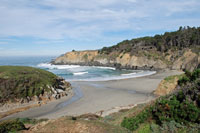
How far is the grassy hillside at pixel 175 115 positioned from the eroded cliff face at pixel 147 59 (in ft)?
137

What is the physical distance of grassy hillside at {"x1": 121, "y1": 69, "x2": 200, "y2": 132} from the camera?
6.43m

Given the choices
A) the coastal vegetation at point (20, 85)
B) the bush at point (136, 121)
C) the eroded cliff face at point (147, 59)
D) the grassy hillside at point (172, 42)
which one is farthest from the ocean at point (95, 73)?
the bush at point (136, 121)

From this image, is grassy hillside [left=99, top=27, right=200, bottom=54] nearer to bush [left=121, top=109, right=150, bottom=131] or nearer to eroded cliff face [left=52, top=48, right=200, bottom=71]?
eroded cliff face [left=52, top=48, right=200, bottom=71]

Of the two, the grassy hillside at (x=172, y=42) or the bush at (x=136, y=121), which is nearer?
the bush at (x=136, y=121)

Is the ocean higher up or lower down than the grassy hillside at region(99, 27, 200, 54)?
lower down

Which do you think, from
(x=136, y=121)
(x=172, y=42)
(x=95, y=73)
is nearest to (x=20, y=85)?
(x=136, y=121)

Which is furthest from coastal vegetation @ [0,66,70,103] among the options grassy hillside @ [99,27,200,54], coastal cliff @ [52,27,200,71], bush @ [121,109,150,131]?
grassy hillside @ [99,27,200,54]

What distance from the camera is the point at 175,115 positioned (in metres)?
6.98

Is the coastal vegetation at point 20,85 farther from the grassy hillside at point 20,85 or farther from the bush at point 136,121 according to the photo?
the bush at point 136,121

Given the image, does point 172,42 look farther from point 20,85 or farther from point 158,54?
point 20,85

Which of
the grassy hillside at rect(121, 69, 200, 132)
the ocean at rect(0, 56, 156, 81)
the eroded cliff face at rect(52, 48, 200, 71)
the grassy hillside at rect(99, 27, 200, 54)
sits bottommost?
the ocean at rect(0, 56, 156, 81)

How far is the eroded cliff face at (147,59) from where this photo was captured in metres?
49.2

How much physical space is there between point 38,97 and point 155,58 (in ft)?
159

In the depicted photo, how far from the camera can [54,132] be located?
6699 mm
